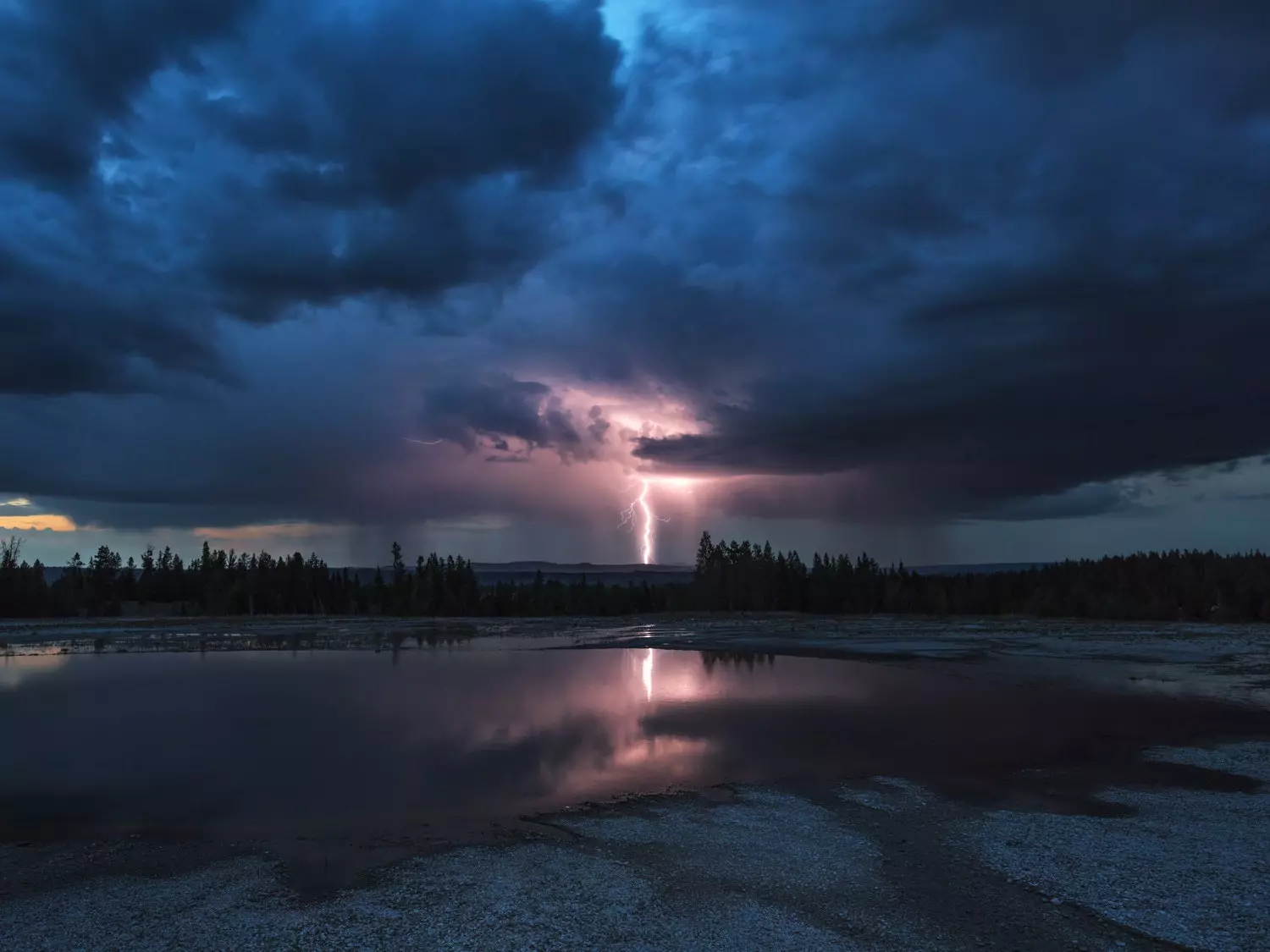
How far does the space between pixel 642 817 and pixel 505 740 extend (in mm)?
9821

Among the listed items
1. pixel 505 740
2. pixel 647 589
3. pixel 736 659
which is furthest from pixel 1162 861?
pixel 647 589

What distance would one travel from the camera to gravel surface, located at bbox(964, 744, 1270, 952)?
1038 cm

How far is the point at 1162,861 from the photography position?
12.6m

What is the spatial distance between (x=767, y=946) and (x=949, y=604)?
11736 cm

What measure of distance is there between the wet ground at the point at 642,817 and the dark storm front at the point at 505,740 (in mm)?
145

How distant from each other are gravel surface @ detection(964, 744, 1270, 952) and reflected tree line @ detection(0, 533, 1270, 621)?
88.7 metres

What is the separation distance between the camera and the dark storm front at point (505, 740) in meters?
17.4

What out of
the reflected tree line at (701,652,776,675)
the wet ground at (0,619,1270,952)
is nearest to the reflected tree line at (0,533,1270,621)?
the reflected tree line at (701,652,776,675)

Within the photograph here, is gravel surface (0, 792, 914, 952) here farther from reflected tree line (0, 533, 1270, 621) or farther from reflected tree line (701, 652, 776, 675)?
reflected tree line (0, 533, 1270, 621)

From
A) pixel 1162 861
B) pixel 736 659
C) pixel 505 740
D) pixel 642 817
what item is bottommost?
pixel 736 659

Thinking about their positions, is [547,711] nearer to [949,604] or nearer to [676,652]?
[676,652]

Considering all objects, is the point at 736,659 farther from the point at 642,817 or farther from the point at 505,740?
the point at 642,817

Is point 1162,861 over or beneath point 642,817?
over

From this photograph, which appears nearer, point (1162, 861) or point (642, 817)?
point (1162, 861)
